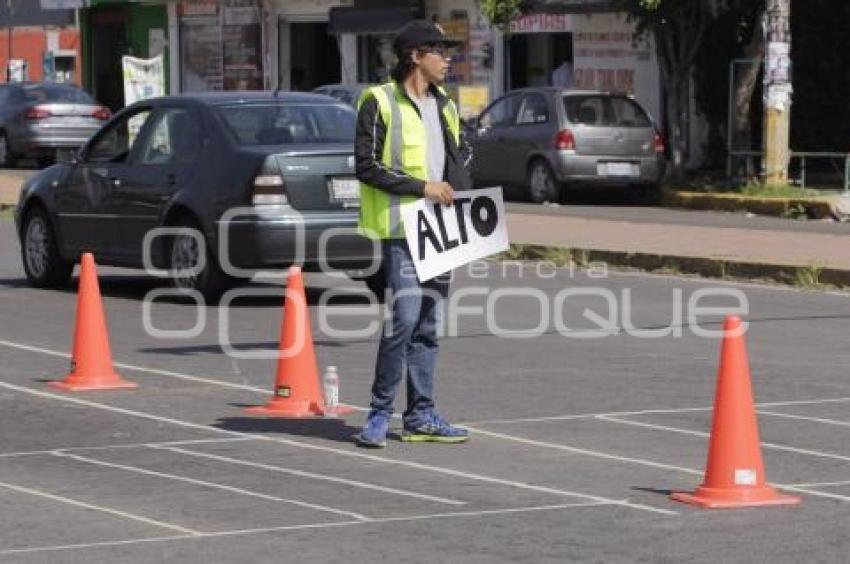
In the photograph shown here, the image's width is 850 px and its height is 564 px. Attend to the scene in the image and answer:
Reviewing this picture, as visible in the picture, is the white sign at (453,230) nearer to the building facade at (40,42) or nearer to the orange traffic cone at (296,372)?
the orange traffic cone at (296,372)

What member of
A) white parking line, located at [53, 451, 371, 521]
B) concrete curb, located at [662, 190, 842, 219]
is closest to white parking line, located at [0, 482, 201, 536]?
white parking line, located at [53, 451, 371, 521]

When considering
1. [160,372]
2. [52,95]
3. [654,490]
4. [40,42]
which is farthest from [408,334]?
[40,42]

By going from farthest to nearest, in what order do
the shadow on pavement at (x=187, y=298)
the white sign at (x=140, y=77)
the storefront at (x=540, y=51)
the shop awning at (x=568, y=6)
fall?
the storefront at (x=540, y=51) → the white sign at (x=140, y=77) → the shop awning at (x=568, y=6) → the shadow on pavement at (x=187, y=298)

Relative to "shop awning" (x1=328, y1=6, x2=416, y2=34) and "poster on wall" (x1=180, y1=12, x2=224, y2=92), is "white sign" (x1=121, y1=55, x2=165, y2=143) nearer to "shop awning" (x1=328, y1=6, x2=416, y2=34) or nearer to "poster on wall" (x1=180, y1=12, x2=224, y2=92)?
"shop awning" (x1=328, y1=6, x2=416, y2=34)

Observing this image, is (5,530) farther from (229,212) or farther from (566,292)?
(566,292)

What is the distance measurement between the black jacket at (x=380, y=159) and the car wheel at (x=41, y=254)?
8.45 m

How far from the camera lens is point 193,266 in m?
16.5

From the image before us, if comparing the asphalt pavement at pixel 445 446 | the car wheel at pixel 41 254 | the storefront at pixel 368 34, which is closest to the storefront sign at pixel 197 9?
the storefront at pixel 368 34

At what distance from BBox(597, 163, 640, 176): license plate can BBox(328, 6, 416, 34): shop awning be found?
1159cm

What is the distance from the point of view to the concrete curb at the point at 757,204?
83.9ft

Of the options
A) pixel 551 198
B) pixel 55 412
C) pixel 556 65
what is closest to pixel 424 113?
pixel 55 412

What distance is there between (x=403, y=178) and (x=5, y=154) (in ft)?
101

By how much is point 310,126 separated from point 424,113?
6.78 m

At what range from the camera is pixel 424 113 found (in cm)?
988
